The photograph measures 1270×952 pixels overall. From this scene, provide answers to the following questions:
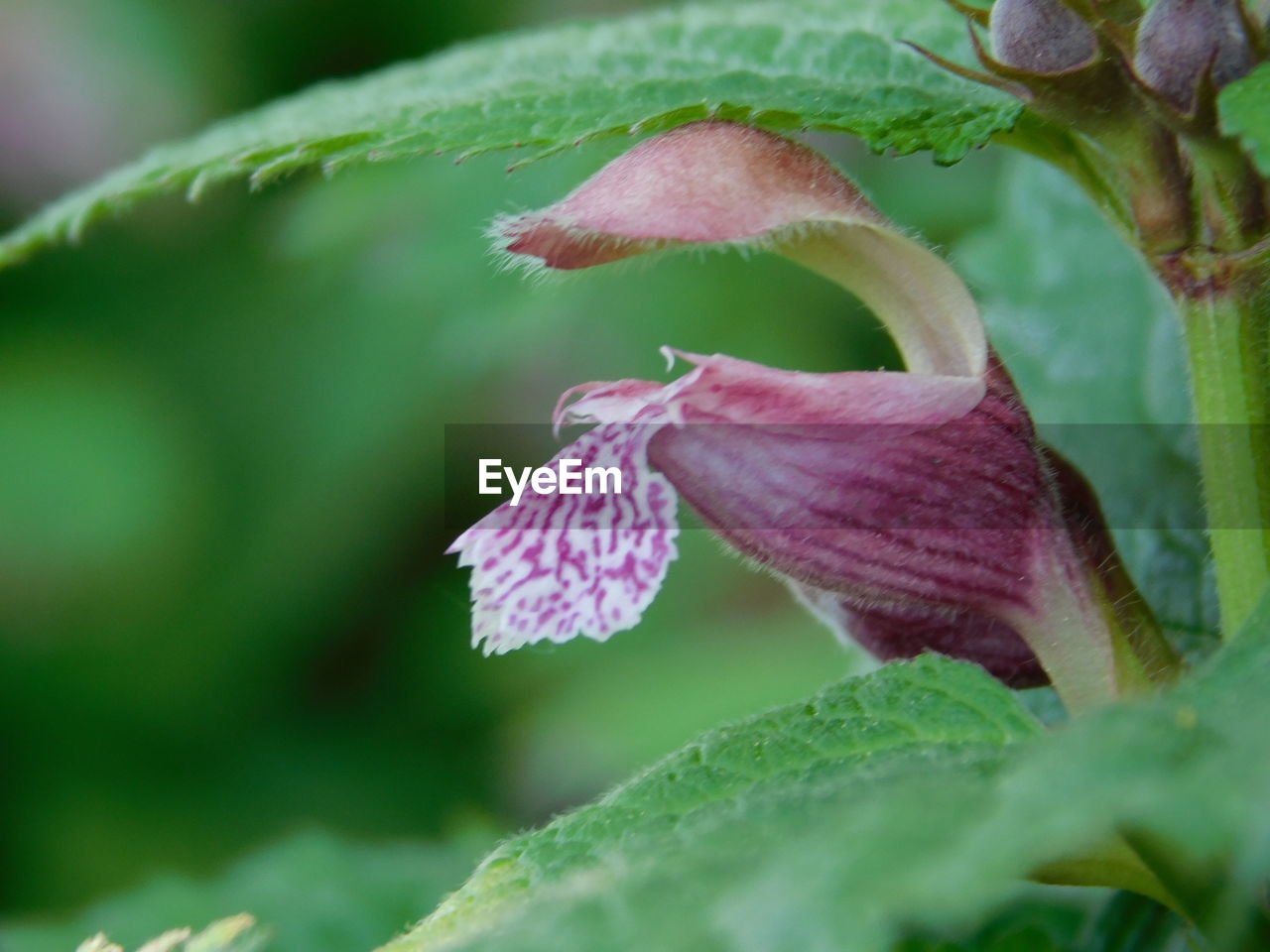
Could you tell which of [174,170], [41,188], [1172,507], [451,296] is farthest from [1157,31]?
[41,188]

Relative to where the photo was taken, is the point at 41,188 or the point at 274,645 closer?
the point at 274,645

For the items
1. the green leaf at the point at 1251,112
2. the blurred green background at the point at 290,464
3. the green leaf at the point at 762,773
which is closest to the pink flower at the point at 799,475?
the green leaf at the point at 762,773

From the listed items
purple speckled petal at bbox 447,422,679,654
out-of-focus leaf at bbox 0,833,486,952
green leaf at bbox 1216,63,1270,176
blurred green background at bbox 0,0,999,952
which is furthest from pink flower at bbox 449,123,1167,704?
blurred green background at bbox 0,0,999,952

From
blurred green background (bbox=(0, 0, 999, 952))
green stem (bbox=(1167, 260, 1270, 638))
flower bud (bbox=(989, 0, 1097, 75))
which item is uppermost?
blurred green background (bbox=(0, 0, 999, 952))

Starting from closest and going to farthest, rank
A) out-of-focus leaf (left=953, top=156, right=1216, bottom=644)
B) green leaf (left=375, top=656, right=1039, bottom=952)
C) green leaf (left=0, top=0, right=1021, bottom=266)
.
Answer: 1. green leaf (left=375, top=656, right=1039, bottom=952)
2. green leaf (left=0, top=0, right=1021, bottom=266)
3. out-of-focus leaf (left=953, top=156, right=1216, bottom=644)

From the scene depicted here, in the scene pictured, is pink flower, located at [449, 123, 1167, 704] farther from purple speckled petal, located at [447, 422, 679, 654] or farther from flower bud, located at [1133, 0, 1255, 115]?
flower bud, located at [1133, 0, 1255, 115]

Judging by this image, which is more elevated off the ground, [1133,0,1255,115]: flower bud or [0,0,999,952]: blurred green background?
[0,0,999,952]: blurred green background

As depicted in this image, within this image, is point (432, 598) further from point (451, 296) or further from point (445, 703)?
point (451, 296)
